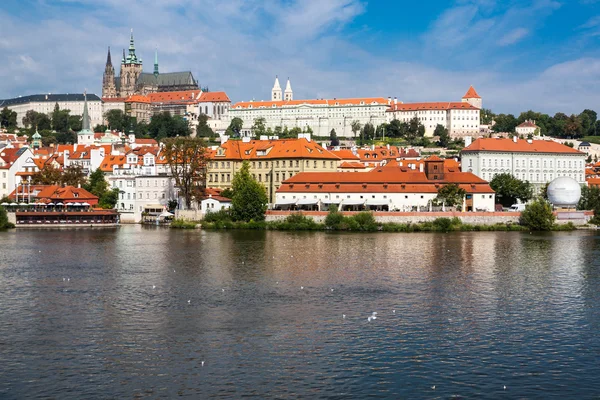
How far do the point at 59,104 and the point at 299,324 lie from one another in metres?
180

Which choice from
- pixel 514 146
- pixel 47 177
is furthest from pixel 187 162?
pixel 514 146

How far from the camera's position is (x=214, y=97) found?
19150cm

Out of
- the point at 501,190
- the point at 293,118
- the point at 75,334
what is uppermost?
the point at 293,118

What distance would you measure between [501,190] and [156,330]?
5002 cm

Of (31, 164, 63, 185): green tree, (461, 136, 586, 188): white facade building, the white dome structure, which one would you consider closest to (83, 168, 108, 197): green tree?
→ (31, 164, 63, 185): green tree

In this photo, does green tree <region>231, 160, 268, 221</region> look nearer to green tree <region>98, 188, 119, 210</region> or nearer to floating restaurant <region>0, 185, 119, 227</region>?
floating restaurant <region>0, 185, 119, 227</region>

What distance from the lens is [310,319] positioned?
24516mm

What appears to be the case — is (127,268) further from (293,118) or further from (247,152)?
(293,118)

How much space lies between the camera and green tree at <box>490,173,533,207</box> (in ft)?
223

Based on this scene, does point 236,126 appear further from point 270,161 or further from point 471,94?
point 270,161

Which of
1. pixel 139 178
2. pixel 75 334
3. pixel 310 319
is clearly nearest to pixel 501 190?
pixel 139 178

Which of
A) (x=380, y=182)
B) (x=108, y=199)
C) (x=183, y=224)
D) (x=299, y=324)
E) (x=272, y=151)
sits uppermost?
(x=272, y=151)

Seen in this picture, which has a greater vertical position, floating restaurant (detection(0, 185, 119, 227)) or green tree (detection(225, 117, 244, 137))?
green tree (detection(225, 117, 244, 137))

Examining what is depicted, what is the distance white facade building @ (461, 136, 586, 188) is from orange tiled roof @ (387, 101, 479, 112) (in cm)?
7871
